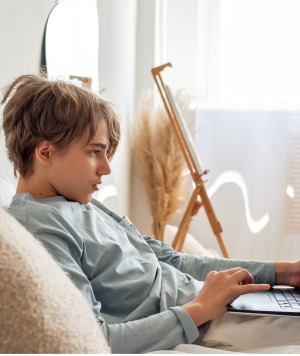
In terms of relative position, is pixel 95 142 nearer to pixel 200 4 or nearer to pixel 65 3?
pixel 65 3

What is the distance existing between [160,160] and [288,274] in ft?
7.91

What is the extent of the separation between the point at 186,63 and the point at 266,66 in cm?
56

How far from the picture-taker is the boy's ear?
1.15 m

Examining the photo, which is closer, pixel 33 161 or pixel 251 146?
pixel 33 161

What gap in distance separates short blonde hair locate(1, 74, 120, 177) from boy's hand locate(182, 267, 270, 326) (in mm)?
373

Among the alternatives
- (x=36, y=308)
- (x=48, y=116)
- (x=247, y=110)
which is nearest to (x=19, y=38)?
(x=48, y=116)

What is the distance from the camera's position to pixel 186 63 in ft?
13.3

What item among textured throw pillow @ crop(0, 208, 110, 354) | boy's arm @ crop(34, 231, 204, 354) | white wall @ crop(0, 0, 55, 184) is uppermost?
white wall @ crop(0, 0, 55, 184)

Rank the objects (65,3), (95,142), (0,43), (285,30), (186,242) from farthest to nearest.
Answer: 1. (285,30)
2. (186,242)
3. (65,3)
4. (0,43)
5. (95,142)

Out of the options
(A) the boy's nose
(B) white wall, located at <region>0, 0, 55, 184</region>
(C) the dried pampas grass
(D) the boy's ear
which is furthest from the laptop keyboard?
(C) the dried pampas grass

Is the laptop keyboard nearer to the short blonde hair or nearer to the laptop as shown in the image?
the laptop

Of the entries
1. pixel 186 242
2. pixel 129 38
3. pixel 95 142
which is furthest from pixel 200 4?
pixel 95 142

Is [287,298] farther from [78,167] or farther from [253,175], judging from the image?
[253,175]

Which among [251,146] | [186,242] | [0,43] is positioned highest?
[0,43]
